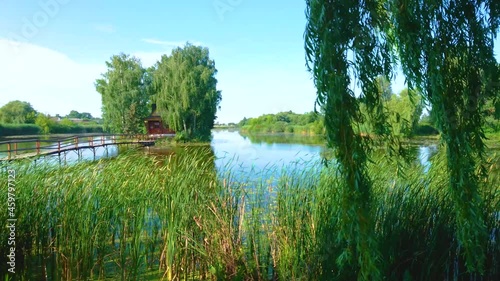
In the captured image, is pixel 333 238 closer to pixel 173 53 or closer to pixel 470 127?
pixel 470 127

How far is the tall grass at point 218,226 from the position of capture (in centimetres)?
356

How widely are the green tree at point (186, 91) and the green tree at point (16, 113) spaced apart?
47128mm

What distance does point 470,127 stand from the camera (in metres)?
2.51

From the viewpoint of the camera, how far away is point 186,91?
33.2 m

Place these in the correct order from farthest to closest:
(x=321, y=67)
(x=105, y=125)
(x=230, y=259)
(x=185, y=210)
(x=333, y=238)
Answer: (x=105, y=125)
(x=185, y=210)
(x=230, y=259)
(x=333, y=238)
(x=321, y=67)

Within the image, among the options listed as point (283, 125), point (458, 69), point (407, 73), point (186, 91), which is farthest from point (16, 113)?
point (458, 69)

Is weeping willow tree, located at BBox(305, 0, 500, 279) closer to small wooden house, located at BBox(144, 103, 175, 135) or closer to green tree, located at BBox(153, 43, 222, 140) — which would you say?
green tree, located at BBox(153, 43, 222, 140)

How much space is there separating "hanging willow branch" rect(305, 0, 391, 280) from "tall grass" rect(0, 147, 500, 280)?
93 centimetres

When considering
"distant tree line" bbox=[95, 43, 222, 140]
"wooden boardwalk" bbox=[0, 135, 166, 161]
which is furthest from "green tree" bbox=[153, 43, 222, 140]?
"wooden boardwalk" bbox=[0, 135, 166, 161]

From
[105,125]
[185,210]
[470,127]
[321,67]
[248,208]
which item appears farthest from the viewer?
[105,125]

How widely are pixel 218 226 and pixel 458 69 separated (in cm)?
302

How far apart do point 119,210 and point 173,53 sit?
112 ft

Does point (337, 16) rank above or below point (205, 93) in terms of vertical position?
below

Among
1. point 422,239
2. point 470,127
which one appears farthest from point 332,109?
point 422,239
